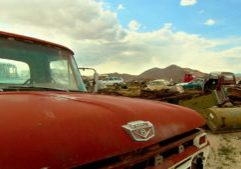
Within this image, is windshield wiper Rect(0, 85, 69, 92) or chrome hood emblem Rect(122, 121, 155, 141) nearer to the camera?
chrome hood emblem Rect(122, 121, 155, 141)

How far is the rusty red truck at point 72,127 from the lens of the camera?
77.2 inches

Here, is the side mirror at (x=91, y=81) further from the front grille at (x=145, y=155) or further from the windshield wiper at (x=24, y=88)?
the front grille at (x=145, y=155)

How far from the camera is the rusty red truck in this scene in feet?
6.43

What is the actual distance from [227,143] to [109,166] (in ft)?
24.1

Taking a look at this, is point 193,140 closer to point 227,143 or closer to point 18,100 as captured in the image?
point 18,100

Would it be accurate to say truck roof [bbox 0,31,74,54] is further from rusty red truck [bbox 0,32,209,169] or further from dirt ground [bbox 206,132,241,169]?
dirt ground [bbox 206,132,241,169]

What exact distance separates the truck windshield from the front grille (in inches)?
51.0

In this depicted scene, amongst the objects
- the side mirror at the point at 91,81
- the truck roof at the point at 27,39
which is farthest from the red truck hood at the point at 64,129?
the side mirror at the point at 91,81

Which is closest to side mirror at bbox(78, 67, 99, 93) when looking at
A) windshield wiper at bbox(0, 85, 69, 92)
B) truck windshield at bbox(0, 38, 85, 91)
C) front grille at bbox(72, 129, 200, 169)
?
truck windshield at bbox(0, 38, 85, 91)

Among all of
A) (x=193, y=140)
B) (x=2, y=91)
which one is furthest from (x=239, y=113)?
(x=2, y=91)

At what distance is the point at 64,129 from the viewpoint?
213 centimetres

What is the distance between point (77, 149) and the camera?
208cm

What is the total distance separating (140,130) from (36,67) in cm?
161

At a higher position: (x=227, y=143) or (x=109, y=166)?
(x=109, y=166)
